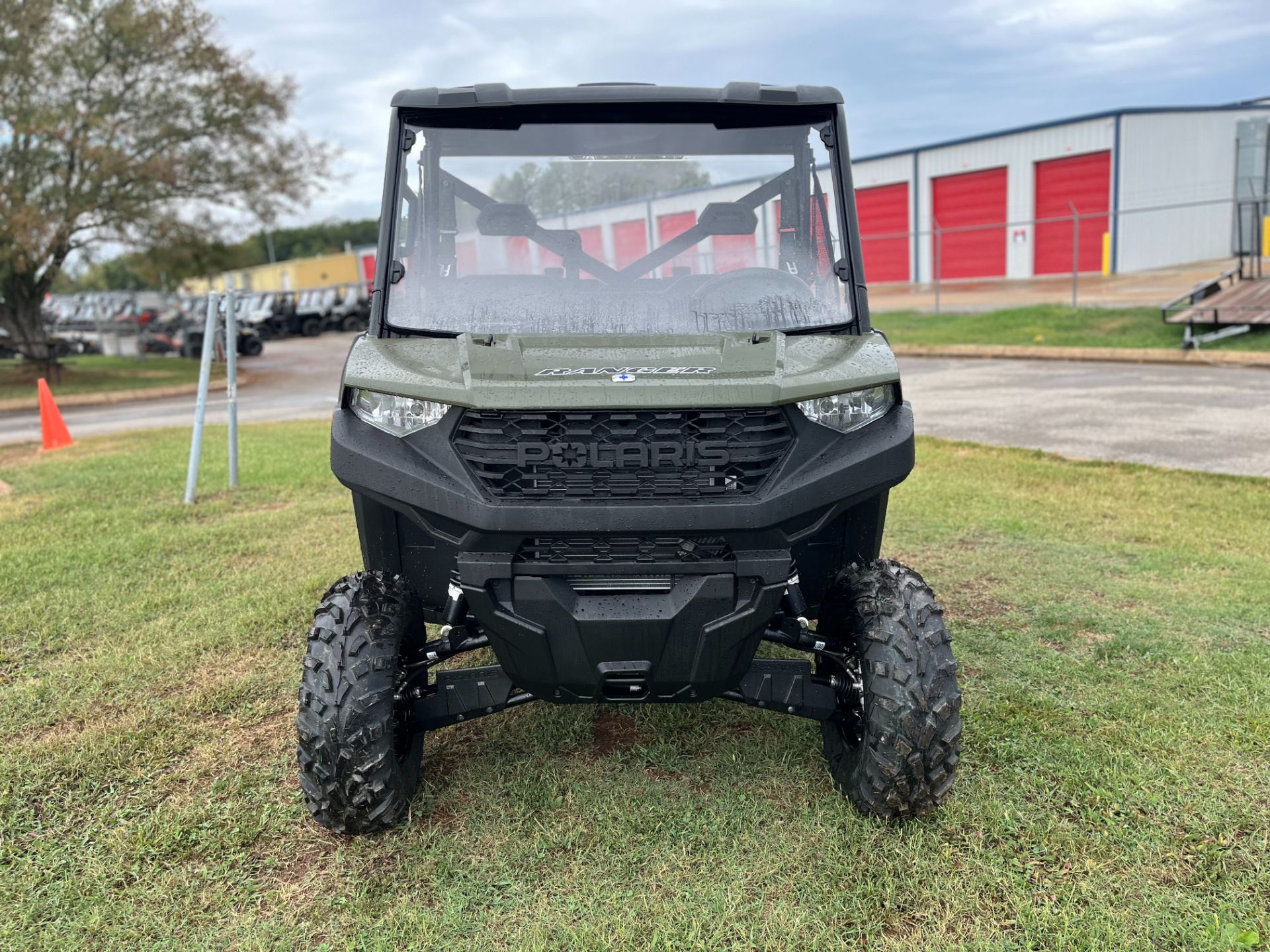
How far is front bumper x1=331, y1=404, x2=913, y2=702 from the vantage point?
2691 millimetres

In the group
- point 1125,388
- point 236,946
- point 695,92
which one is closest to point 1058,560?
point 695,92

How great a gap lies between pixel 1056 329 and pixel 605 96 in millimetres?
16902

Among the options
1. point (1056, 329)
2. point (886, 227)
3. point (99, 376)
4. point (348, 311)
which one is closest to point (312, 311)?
point (348, 311)

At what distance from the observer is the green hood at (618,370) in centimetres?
267

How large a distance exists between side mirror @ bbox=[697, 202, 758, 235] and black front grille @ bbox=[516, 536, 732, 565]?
4.62 ft

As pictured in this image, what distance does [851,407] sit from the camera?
9.59ft

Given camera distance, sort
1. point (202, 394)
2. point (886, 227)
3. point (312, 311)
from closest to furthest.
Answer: point (202, 394)
point (886, 227)
point (312, 311)

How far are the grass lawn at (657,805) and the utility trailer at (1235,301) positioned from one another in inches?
442

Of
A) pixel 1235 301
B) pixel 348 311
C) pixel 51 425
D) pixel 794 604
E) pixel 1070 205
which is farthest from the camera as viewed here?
pixel 348 311

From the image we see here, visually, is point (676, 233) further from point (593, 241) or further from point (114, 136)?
point (114, 136)

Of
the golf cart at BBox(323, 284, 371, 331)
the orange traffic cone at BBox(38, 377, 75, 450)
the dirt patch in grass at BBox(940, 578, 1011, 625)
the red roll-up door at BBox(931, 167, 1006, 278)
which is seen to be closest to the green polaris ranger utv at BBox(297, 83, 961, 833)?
the dirt patch in grass at BBox(940, 578, 1011, 625)

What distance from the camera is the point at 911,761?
2.93 m

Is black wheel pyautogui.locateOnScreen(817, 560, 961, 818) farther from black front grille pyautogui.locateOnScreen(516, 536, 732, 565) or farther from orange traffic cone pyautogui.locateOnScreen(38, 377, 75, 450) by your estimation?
orange traffic cone pyautogui.locateOnScreen(38, 377, 75, 450)

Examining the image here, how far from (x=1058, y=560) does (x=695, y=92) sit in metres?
3.71
